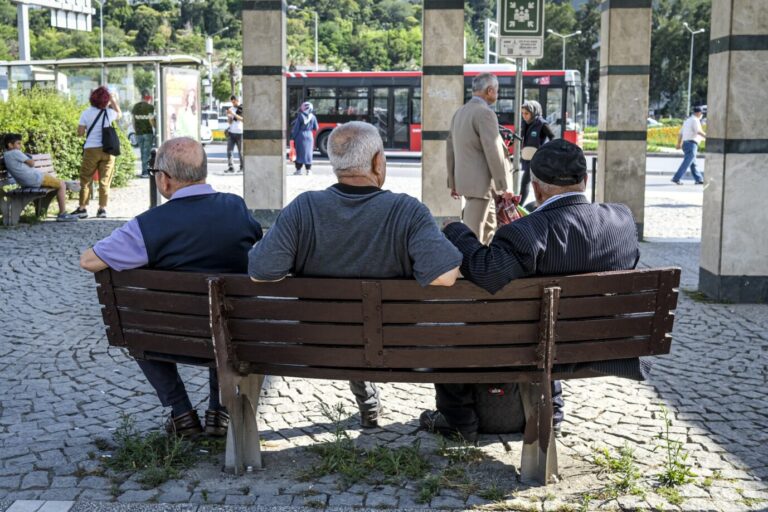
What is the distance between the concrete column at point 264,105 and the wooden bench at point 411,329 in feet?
28.1

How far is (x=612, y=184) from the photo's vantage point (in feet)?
41.5

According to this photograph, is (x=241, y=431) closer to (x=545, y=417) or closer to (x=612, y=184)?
(x=545, y=417)

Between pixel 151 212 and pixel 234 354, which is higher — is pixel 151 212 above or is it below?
above

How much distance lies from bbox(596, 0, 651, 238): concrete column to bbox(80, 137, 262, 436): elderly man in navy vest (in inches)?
338

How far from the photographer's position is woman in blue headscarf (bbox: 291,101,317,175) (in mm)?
23297

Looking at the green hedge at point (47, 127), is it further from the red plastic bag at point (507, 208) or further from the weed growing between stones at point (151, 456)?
the weed growing between stones at point (151, 456)

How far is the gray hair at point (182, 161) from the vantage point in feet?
15.3

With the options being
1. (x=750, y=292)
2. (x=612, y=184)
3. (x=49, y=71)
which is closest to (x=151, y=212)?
(x=750, y=292)

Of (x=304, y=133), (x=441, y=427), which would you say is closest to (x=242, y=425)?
(x=441, y=427)

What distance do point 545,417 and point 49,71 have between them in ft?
93.1

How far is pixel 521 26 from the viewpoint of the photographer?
1221 cm

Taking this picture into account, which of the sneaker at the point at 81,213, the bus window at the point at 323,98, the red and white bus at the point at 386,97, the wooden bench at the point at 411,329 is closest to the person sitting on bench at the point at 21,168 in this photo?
the sneaker at the point at 81,213

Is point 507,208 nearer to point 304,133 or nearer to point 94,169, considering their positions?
point 94,169

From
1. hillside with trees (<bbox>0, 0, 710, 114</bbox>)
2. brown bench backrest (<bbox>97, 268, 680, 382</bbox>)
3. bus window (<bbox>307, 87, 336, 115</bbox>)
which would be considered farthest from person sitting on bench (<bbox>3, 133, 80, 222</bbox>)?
hillside with trees (<bbox>0, 0, 710, 114</bbox>)
